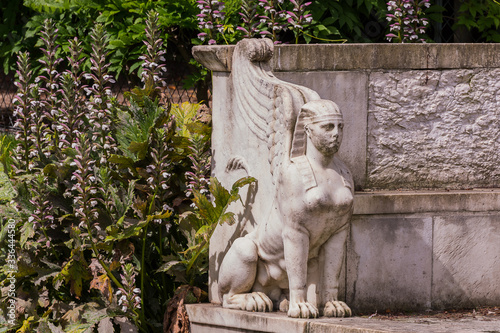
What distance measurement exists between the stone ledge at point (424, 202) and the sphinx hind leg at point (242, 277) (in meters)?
0.75

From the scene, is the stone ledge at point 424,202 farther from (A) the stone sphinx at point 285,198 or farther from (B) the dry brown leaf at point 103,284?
(B) the dry brown leaf at point 103,284

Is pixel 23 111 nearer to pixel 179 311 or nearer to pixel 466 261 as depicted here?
pixel 179 311

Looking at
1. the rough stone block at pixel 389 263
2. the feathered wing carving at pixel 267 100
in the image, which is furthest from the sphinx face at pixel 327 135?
the rough stone block at pixel 389 263

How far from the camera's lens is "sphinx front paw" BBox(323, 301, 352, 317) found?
5559 millimetres

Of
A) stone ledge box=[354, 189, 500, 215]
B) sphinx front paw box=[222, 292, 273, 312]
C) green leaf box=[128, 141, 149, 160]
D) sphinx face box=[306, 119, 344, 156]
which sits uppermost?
sphinx face box=[306, 119, 344, 156]

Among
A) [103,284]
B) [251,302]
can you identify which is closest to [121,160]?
[103,284]

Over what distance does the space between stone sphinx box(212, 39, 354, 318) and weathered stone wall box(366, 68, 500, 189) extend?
2.54 ft

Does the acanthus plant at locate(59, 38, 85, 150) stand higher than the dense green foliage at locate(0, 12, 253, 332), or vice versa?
the acanthus plant at locate(59, 38, 85, 150)

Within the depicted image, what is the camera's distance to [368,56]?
20.3ft

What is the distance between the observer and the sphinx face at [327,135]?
211 inches

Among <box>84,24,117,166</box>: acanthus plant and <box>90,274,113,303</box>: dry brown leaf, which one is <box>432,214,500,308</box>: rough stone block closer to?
<box>90,274,113,303</box>: dry brown leaf

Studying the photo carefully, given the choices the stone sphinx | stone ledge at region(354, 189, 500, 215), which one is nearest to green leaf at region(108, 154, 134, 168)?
the stone sphinx

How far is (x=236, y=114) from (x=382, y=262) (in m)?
1.40

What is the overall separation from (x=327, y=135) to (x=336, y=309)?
1.09 m
